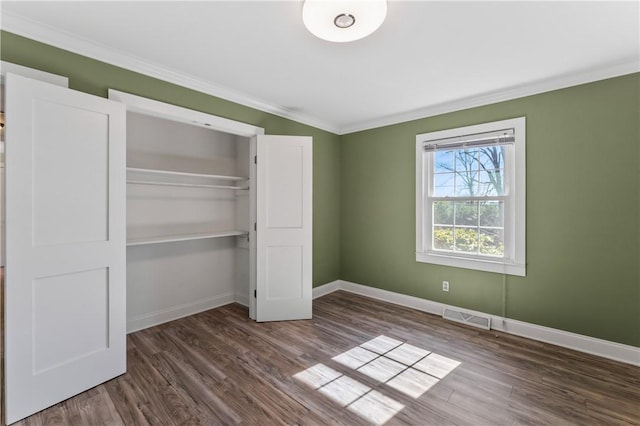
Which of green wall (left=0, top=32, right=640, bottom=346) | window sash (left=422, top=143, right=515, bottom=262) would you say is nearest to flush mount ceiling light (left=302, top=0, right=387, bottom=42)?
green wall (left=0, top=32, right=640, bottom=346)

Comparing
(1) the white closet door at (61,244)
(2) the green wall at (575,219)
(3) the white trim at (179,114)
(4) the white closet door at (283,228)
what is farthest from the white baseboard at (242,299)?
(2) the green wall at (575,219)

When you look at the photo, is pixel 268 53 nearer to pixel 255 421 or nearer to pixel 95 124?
pixel 95 124

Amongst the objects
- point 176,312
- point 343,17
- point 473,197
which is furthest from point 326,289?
point 343,17

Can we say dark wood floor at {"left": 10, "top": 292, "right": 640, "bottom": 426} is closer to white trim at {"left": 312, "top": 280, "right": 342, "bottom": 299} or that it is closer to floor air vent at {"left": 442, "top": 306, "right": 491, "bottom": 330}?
floor air vent at {"left": 442, "top": 306, "right": 491, "bottom": 330}

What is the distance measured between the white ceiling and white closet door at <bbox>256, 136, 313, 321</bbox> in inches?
25.7

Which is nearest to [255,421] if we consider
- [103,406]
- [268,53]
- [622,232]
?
[103,406]

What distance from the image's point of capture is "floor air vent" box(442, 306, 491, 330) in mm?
3156

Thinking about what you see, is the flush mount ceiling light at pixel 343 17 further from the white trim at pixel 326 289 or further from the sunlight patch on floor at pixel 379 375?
the white trim at pixel 326 289

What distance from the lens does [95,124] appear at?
2096 millimetres

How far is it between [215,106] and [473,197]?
308 cm

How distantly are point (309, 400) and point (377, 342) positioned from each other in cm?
109

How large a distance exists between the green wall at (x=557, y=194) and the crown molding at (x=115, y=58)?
0.05 m

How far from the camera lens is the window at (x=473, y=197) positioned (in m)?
3.04

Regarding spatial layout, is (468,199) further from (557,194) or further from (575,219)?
(575,219)
